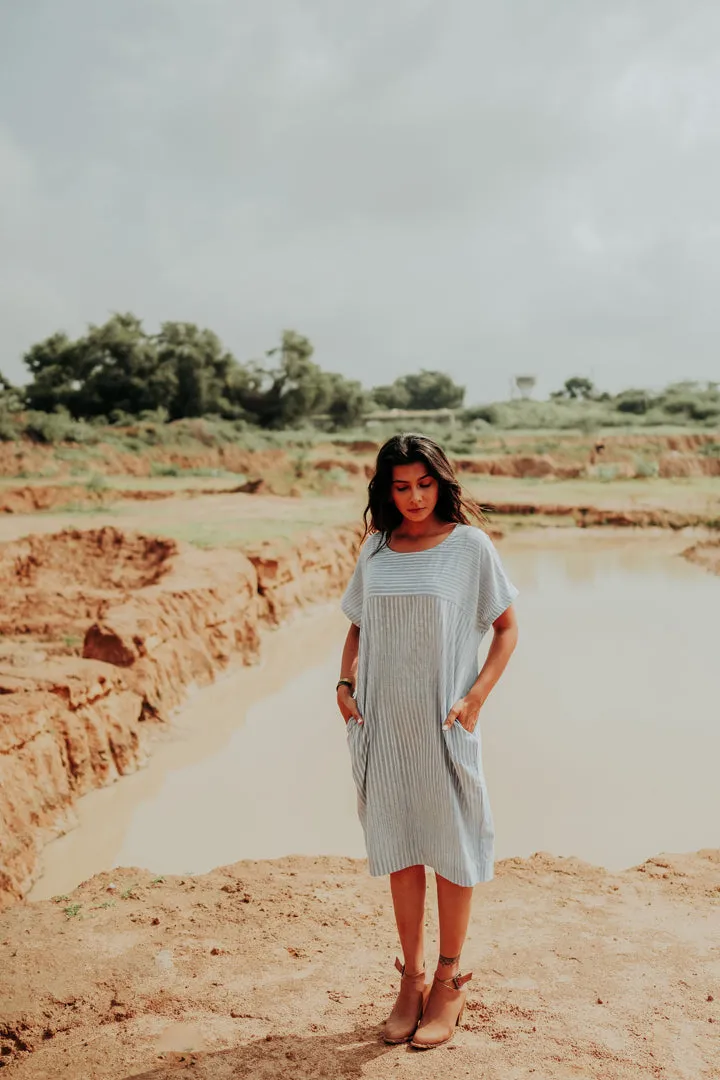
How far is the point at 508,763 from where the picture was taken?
21.0 feet

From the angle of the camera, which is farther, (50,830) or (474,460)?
(474,460)

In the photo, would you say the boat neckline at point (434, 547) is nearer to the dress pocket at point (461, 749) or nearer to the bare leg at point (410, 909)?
the dress pocket at point (461, 749)

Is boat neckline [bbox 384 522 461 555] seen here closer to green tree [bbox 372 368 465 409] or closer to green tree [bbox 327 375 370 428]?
green tree [bbox 327 375 370 428]

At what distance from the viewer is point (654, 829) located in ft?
17.4

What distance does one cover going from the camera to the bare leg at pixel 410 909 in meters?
2.61

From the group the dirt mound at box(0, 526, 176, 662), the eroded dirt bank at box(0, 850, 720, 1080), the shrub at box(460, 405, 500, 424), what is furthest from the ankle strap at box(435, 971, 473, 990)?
the shrub at box(460, 405, 500, 424)

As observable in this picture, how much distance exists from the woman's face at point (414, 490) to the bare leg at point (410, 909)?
0.97 m

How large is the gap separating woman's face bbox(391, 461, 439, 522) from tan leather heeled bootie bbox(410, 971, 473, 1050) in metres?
1.27

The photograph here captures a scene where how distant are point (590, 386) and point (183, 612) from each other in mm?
62923

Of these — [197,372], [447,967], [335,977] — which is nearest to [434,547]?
[447,967]

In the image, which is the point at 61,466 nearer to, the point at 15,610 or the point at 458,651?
the point at 15,610

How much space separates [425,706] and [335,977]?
4.10 ft

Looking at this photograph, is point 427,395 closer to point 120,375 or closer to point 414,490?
point 120,375

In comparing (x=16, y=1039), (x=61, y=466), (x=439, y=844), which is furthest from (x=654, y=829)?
(x=61, y=466)
